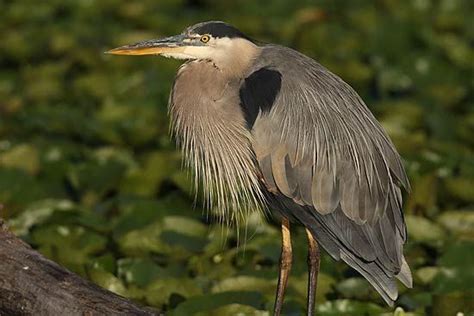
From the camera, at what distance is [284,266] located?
355cm

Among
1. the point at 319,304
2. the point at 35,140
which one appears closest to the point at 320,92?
the point at 319,304

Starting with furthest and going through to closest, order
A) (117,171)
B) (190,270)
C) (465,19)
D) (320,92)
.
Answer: (465,19) < (117,171) < (190,270) < (320,92)

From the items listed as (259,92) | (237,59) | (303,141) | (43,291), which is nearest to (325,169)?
(303,141)

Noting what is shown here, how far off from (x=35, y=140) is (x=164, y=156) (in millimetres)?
709

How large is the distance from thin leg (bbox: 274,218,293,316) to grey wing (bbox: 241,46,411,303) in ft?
0.70

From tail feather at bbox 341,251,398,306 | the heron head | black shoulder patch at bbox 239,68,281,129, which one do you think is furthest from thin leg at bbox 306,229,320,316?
the heron head

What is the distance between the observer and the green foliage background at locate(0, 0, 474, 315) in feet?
12.7

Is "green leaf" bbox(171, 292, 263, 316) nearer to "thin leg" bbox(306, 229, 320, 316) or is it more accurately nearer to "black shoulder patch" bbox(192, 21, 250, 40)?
"thin leg" bbox(306, 229, 320, 316)

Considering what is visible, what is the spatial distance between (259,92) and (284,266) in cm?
60

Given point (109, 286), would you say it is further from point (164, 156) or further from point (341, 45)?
point (341, 45)

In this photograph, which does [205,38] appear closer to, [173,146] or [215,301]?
[215,301]

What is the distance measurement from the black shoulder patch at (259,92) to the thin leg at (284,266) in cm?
42

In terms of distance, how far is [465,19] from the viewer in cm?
752

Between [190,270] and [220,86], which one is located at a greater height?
[220,86]
